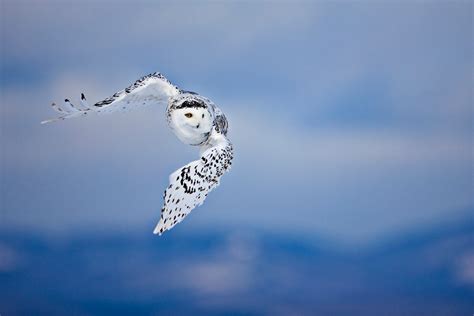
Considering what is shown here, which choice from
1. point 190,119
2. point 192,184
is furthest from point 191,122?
point 192,184

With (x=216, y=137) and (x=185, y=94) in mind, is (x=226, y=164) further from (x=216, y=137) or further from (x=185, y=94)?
(x=185, y=94)

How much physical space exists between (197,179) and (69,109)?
2.27 feet

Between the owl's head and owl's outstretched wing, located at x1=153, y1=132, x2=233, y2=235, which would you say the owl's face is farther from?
owl's outstretched wing, located at x1=153, y1=132, x2=233, y2=235

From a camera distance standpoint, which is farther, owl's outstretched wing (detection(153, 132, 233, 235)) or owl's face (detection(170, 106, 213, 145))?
owl's face (detection(170, 106, 213, 145))

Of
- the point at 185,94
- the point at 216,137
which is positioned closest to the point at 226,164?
the point at 216,137

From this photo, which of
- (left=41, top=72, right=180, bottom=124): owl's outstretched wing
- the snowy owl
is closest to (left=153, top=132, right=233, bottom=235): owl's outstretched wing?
the snowy owl

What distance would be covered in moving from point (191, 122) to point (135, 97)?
1.50ft

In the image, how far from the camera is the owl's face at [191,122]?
9.10 feet

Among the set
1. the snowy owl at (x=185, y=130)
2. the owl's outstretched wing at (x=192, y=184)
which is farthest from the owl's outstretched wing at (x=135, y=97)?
the owl's outstretched wing at (x=192, y=184)

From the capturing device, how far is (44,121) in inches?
107

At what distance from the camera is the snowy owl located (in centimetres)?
262

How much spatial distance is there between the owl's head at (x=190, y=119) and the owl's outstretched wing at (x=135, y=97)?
0.22 meters

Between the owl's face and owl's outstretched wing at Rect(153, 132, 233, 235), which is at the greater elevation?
the owl's face

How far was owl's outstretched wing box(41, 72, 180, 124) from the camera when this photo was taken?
2.82 meters
